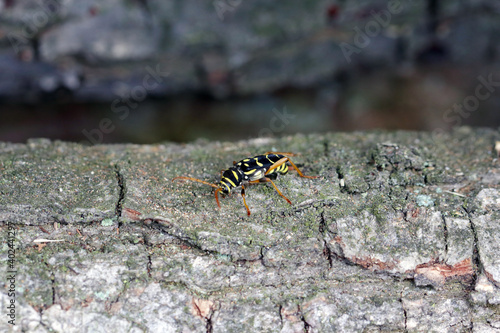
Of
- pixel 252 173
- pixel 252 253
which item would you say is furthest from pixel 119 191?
pixel 252 253

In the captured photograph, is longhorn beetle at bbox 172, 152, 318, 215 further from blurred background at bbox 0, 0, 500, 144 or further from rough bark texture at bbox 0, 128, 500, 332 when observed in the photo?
blurred background at bbox 0, 0, 500, 144

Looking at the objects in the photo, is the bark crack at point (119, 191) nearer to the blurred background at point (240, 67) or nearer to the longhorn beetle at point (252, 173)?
the longhorn beetle at point (252, 173)

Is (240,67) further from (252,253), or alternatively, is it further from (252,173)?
(252,253)

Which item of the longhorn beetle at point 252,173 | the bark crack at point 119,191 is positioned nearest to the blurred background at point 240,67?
the bark crack at point 119,191

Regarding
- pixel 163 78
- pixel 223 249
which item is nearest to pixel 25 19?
pixel 163 78

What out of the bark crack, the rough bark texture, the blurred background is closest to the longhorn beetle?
the rough bark texture

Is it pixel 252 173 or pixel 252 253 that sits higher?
pixel 252 173

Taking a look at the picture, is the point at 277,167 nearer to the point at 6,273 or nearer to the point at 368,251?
the point at 368,251
